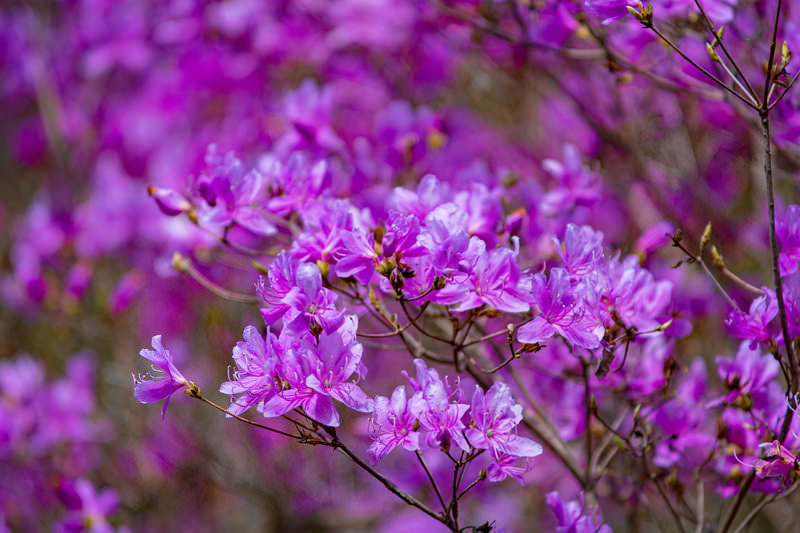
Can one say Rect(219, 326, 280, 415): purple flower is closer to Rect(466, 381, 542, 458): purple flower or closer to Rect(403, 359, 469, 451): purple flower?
Rect(403, 359, 469, 451): purple flower

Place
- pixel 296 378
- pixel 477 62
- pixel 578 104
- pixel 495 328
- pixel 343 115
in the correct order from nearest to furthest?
pixel 296 378, pixel 495 328, pixel 578 104, pixel 477 62, pixel 343 115

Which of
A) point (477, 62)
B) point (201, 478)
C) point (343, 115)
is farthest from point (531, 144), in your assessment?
point (201, 478)

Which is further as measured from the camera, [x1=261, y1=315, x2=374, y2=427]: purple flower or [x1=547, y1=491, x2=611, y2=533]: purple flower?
[x1=547, y1=491, x2=611, y2=533]: purple flower

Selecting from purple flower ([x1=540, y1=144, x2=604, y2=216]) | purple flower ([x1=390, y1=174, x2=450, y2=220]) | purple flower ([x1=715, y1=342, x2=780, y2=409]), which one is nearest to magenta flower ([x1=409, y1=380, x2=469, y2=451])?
purple flower ([x1=390, y1=174, x2=450, y2=220])

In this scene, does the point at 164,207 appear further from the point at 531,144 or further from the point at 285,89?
the point at 531,144

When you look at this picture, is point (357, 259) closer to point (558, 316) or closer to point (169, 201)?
point (558, 316)

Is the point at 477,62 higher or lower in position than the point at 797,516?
higher

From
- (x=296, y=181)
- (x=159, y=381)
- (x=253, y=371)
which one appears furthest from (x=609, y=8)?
(x=159, y=381)
